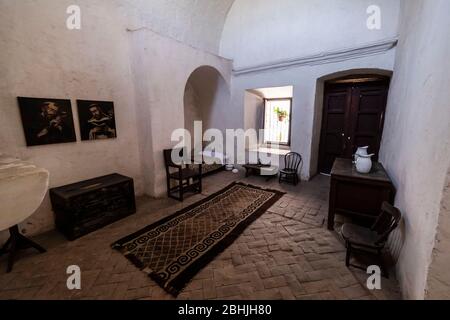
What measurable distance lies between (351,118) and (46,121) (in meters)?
5.86

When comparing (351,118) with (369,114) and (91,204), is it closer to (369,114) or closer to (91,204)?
(369,114)

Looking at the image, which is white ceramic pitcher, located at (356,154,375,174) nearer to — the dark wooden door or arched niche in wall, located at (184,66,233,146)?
the dark wooden door

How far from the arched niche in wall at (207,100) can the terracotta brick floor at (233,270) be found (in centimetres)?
387

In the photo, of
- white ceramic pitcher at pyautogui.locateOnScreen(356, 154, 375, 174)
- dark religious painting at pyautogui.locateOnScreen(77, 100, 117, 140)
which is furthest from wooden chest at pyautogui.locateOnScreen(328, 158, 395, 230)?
dark religious painting at pyautogui.locateOnScreen(77, 100, 117, 140)

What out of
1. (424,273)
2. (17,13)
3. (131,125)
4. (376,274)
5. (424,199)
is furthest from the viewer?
(131,125)

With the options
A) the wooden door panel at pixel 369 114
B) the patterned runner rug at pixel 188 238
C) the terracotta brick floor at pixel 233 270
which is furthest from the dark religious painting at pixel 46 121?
the wooden door panel at pixel 369 114

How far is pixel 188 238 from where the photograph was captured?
2549 mm

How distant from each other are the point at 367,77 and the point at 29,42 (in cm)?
590

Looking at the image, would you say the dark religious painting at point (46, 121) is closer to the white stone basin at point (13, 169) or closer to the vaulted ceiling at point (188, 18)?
the white stone basin at point (13, 169)

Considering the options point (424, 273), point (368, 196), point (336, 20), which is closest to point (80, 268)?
point (424, 273)

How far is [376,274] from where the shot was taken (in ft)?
6.45

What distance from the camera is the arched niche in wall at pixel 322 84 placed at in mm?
3963

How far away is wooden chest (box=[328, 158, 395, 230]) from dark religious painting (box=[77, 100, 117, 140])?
11.9 ft

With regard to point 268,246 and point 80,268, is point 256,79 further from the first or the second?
point 80,268
